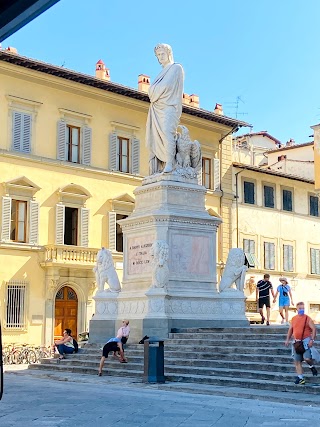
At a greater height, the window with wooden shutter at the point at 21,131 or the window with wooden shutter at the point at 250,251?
the window with wooden shutter at the point at 21,131

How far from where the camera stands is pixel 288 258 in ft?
150

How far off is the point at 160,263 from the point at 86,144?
18580mm

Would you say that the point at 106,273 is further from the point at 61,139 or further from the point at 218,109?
the point at 218,109

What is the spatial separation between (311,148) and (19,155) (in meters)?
23.4

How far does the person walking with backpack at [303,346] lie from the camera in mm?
12320

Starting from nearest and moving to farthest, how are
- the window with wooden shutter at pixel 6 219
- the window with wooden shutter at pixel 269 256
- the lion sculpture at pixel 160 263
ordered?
the lion sculpture at pixel 160 263 → the window with wooden shutter at pixel 6 219 → the window with wooden shutter at pixel 269 256

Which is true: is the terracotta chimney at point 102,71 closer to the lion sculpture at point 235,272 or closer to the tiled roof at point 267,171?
the tiled roof at point 267,171

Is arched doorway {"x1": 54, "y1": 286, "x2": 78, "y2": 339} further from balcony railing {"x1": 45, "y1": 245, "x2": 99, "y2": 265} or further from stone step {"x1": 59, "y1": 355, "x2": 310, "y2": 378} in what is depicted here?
stone step {"x1": 59, "y1": 355, "x2": 310, "y2": 378}

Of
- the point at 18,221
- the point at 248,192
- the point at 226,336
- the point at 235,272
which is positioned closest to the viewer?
the point at 226,336

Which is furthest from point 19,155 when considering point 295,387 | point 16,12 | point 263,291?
point 16,12

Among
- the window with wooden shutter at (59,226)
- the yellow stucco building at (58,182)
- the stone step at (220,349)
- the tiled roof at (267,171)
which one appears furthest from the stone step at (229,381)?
the tiled roof at (267,171)

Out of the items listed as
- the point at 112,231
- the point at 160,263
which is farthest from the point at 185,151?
the point at 112,231

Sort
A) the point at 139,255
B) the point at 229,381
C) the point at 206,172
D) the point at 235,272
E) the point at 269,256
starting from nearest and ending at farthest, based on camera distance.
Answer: the point at 229,381 < the point at 139,255 < the point at 235,272 < the point at 206,172 < the point at 269,256

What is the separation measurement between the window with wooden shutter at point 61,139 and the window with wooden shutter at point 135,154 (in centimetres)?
412
